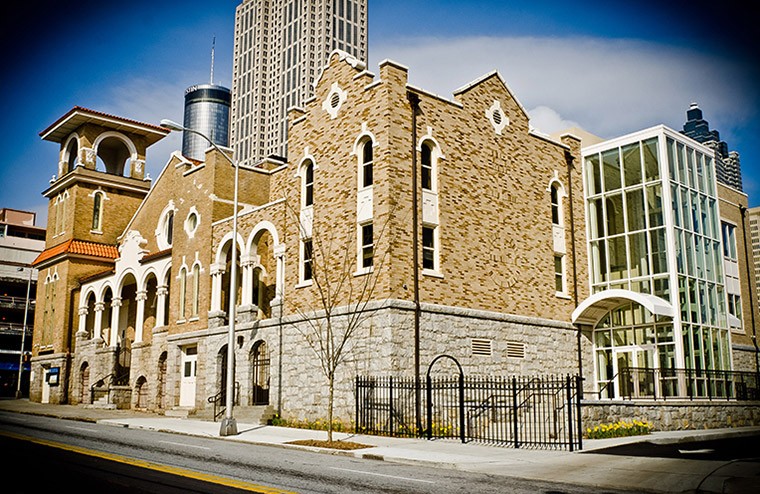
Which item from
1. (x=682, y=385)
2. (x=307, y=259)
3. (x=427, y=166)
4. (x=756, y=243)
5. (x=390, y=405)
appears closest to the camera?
(x=390, y=405)

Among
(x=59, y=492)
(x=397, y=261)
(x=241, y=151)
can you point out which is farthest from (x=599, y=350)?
(x=241, y=151)

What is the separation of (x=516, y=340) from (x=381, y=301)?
7.24 m

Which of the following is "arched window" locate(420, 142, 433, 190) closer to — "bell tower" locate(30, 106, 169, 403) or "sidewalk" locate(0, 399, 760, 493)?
"sidewalk" locate(0, 399, 760, 493)

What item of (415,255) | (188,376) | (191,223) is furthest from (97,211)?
(415,255)

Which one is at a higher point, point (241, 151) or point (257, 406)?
point (241, 151)

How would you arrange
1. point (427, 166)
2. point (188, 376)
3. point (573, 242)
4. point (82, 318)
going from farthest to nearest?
point (82, 318), point (188, 376), point (573, 242), point (427, 166)

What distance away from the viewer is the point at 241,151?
559 ft

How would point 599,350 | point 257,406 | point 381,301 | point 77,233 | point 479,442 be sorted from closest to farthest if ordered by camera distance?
point 479,442 → point 381,301 → point 257,406 → point 599,350 → point 77,233

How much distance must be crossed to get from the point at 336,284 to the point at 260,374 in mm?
7731

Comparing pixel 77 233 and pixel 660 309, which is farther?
pixel 77 233

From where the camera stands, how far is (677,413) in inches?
1014

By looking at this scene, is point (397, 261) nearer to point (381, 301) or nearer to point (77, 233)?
point (381, 301)

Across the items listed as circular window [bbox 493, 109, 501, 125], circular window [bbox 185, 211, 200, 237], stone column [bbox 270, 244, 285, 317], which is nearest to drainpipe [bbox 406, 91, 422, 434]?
circular window [bbox 493, 109, 501, 125]

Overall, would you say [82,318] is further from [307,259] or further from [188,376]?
[307,259]
